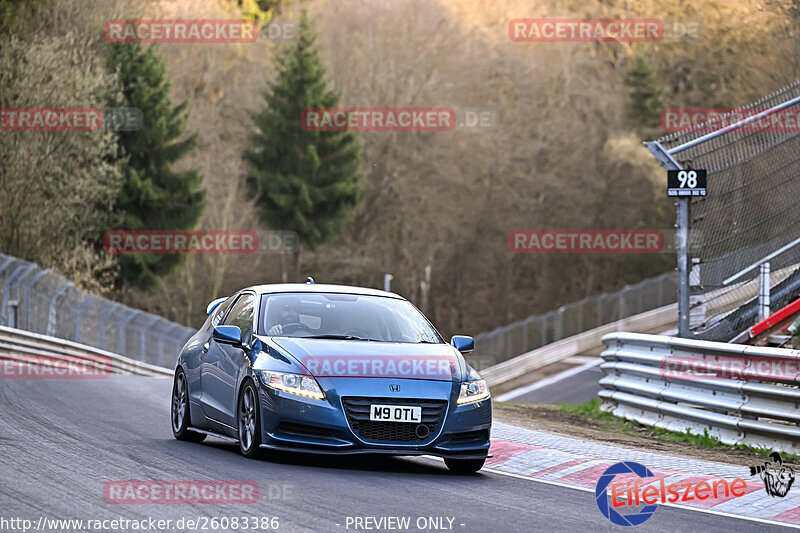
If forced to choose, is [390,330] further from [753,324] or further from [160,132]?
[160,132]

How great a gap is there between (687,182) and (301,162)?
49322 mm

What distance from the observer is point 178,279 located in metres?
59.8

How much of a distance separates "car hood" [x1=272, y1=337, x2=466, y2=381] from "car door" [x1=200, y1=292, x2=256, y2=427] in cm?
50

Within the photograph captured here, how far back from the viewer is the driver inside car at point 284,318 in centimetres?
1088

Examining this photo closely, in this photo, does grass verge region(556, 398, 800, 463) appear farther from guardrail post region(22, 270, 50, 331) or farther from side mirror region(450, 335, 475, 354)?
guardrail post region(22, 270, 50, 331)

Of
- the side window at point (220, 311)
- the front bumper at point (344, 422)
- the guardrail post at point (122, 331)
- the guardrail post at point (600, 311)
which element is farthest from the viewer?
the guardrail post at point (600, 311)

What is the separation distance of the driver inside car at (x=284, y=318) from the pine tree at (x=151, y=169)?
131 ft

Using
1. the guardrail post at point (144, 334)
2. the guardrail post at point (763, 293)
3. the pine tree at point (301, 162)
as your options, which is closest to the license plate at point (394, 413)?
the guardrail post at point (763, 293)

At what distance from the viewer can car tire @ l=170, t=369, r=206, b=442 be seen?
1195 centimetres

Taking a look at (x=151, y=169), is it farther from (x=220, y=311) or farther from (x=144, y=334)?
(x=220, y=311)

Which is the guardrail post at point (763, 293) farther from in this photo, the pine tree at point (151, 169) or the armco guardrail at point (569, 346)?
the pine tree at point (151, 169)

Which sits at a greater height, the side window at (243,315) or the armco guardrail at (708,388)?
the side window at (243,315)

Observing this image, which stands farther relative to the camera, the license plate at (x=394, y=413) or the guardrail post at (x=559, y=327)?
the guardrail post at (x=559, y=327)

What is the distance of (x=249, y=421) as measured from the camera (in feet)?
33.9
